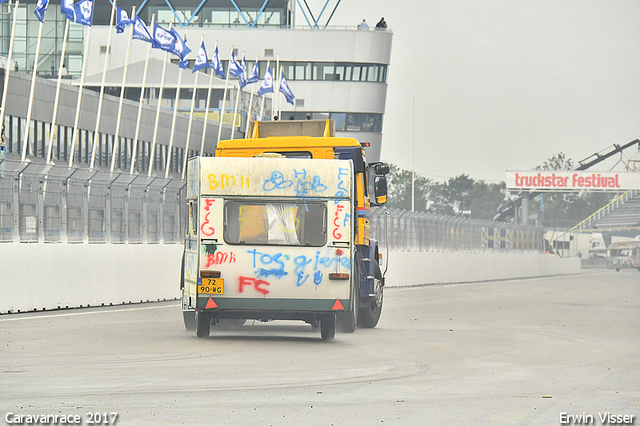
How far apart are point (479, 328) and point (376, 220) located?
16125mm

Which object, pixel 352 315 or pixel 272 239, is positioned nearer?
pixel 272 239

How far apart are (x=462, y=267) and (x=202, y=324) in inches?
1219

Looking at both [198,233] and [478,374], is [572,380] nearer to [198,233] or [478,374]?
[478,374]

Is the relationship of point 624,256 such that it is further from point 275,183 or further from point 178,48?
point 275,183

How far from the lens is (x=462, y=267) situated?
45094mm

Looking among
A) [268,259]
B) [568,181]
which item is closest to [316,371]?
[268,259]

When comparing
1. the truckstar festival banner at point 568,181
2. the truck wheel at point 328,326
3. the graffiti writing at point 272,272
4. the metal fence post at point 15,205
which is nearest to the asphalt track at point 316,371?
the truck wheel at point 328,326

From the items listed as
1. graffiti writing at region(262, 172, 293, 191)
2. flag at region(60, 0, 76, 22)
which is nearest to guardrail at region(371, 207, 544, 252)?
flag at region(60, 0, 76, 22)

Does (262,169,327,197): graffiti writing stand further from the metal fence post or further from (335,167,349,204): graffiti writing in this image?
the metal fence post

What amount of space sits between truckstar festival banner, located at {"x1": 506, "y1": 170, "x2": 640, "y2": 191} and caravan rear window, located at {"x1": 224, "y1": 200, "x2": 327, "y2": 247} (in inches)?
3305

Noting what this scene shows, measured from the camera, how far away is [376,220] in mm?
34188

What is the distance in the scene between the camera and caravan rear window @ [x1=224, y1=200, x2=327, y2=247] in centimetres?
1474

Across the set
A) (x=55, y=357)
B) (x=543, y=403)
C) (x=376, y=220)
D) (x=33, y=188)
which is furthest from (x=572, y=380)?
(x=376, y=220)

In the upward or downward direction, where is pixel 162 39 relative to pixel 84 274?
upward
